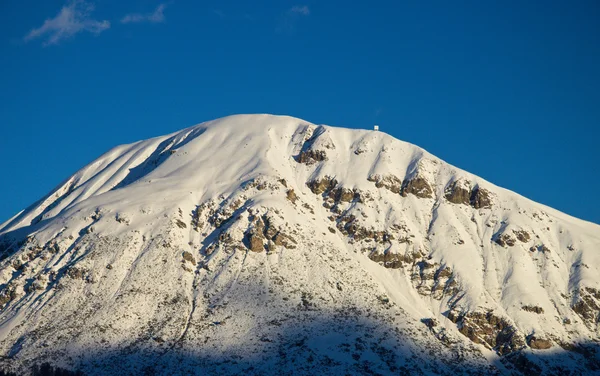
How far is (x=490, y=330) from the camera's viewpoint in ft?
598

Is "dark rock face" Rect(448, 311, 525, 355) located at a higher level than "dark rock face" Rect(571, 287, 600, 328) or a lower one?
lower

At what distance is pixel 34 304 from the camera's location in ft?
584

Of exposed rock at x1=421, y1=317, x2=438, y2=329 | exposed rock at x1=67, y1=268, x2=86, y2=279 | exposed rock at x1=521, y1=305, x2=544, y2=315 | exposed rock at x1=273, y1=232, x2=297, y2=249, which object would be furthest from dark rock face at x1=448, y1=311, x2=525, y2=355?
exposed rock at x1=67, y1=268, x2=86, y2=279

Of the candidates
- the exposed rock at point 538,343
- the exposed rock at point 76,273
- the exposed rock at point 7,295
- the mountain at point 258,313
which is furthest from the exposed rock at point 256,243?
the exposed rock at point 538,343

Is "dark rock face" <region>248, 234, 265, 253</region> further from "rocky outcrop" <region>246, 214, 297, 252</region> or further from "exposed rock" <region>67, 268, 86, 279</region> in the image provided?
"exposed rock" <region>67, 268, 86, 279</region>

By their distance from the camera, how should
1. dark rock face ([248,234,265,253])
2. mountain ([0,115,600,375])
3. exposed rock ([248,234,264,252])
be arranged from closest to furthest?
mountain ([0,115,600,375]) → dark rock face ([248,234,265,253]) → exposed rock ([248,234,264,252])

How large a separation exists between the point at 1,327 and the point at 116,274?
89.9 feet

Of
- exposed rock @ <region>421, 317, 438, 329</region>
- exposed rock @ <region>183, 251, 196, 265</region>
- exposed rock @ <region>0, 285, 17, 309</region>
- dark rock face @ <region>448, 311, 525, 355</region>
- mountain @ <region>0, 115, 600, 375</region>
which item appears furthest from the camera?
exposed rock @ <region>183, 251, 196, 265</region>

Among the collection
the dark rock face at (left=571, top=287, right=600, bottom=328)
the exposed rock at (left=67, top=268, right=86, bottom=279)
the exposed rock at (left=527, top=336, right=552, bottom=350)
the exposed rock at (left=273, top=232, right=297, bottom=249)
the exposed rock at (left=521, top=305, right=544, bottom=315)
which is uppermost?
the exposed rock at (left=273, top=232, right=297, bottom=249)

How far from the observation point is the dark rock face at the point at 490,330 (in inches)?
7037

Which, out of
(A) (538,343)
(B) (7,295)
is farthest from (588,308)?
(B) (7,295)

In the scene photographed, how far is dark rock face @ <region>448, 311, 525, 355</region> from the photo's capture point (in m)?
179

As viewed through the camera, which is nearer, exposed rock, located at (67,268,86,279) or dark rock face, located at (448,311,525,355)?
dark rock face, located at (448,311,525,355)

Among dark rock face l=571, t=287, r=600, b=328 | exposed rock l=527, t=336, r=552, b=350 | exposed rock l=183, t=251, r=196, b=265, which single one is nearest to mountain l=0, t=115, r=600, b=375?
exposed rock l=527, t=336, r=552, b=350
